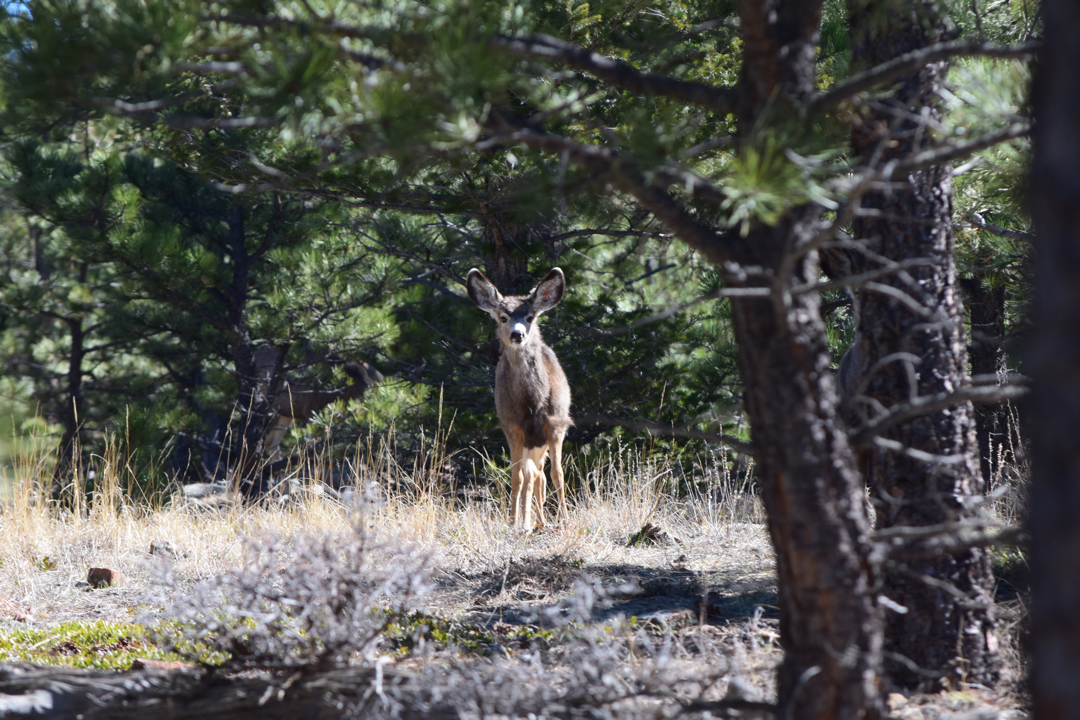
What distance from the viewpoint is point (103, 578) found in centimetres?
619

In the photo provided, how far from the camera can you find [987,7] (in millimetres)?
5969

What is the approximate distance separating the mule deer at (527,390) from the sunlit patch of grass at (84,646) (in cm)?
367

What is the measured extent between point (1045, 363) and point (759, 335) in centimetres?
87

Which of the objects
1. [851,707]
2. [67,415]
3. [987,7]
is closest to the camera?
[851,707]

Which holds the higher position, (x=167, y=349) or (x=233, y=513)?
(x=167, y=349)

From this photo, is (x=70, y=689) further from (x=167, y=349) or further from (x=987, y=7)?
(x=167, y=349)

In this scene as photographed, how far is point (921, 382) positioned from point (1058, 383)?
209cm

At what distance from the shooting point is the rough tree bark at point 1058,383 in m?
1.58

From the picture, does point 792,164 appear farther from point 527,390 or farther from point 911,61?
point 527,390

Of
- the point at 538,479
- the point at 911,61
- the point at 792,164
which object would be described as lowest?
the point at 538,479

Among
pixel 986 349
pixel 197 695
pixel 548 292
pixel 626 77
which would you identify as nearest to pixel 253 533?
pixel 197 695

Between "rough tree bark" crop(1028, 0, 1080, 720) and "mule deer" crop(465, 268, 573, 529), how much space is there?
248 inches

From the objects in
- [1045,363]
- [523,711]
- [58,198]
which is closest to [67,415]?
[58,198]

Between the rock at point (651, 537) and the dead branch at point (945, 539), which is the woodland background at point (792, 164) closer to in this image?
the dead branch at point (945, 539)
